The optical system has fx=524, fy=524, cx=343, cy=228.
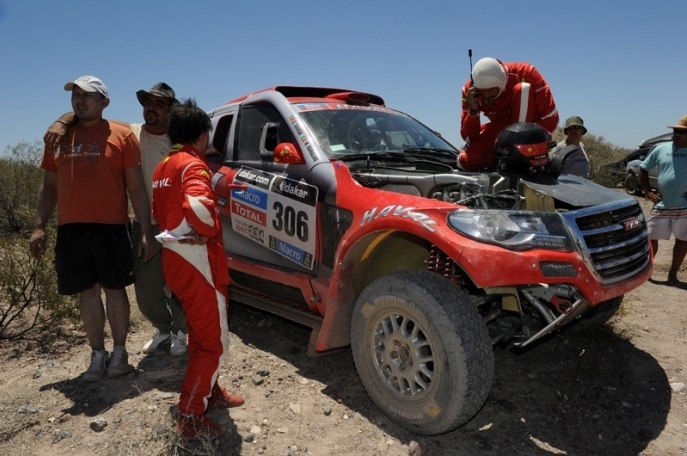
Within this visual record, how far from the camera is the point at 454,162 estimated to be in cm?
423

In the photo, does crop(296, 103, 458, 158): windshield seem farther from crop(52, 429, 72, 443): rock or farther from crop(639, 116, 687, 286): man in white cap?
crop(639, 116, 687, 286): man in white cap

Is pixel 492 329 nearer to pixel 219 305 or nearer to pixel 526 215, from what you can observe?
pixel 526 215

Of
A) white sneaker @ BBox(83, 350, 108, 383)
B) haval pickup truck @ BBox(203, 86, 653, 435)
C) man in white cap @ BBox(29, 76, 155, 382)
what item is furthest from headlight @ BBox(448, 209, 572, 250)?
white sneaker @ BBox(83, 350, 108, 383)

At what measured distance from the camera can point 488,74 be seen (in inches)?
153

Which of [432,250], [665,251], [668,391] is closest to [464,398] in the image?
[432,250]

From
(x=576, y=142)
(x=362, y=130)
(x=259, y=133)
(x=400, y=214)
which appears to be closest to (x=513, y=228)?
(x=400, y=214)

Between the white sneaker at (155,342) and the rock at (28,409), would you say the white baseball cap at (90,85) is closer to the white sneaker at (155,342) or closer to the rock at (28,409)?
the white sneaker at (155,342)

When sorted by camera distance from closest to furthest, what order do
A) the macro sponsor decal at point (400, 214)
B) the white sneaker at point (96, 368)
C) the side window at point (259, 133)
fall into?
the macro sponsor decal at point (400, 214) → the white sneaker at point (96, 368) → the side window at point (259, 133)

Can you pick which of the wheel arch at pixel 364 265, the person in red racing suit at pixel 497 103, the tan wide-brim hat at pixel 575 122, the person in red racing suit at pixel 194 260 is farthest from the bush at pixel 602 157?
the person in red racing suit at pixel 194 260

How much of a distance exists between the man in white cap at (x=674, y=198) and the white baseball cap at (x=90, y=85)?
569 centimetres

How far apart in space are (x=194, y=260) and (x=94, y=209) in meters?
1.20

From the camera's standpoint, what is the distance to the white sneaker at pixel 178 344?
405cm


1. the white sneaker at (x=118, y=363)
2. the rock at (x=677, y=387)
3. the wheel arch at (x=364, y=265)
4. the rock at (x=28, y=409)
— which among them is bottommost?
the rock at (x=677, y=387)

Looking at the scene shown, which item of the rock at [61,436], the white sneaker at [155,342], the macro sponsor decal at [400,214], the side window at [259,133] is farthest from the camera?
the white sneaker at [155,342]
